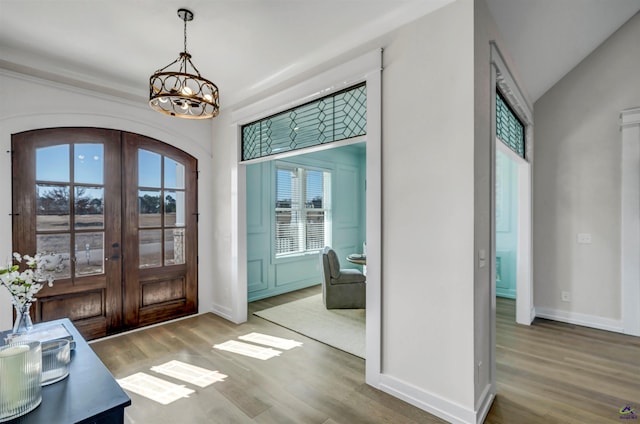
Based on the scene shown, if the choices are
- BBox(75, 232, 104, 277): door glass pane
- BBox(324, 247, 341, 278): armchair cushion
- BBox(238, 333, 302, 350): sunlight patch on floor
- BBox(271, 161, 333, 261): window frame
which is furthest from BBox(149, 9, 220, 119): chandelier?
BBox(271, 161, 333, 261): window frame

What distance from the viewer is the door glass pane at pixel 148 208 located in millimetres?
3697

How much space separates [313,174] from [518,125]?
3.53m

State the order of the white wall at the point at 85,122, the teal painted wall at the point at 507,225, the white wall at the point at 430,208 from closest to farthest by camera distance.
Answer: the white wall at the point at 430,208 < the white wall at the point at 85,122 < the teal painted wall at the point at 507,225

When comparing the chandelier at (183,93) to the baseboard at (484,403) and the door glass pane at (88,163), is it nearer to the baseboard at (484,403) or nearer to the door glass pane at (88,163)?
the door glass pane at (88,163)

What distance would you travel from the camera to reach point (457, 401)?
203 cm

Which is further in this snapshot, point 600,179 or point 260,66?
point 600,179

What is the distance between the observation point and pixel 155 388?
2.47 m

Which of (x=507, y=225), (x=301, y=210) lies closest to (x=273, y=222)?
(x=301, y=210)

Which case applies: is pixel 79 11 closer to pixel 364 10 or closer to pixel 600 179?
pixel 364 10

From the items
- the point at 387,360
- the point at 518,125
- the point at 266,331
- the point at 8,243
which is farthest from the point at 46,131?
the point at 518,125

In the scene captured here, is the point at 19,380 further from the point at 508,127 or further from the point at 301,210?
the point at 301,210

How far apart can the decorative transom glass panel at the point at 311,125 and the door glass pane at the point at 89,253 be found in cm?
195

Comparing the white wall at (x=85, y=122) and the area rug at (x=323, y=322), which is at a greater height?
the white wall at (x=85, y=122)

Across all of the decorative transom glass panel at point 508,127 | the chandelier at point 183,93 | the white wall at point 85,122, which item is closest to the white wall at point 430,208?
the decorative transom glass panel at point 508,127
